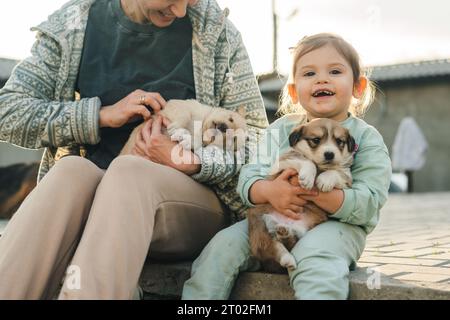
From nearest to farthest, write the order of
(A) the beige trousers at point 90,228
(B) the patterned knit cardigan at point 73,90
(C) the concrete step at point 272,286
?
(A) the beige trousers at point 90,228 < (C) the concrete step at point 272,286 < (B) the patterned knit cardigan at point 73,90

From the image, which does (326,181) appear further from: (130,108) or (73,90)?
(73,90)

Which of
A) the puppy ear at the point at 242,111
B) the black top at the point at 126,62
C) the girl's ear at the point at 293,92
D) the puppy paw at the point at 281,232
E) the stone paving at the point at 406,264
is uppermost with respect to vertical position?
the black top at the point at 126,62

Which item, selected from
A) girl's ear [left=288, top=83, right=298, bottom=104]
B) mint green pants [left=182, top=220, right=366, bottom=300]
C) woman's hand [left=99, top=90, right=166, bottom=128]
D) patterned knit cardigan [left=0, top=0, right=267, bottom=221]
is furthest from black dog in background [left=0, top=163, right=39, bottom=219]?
mint green pants [left=182, top=220, right=366, bottom=300]

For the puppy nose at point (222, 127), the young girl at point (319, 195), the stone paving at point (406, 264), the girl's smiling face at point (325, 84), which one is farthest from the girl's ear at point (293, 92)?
the stone paving at point (406, 264)

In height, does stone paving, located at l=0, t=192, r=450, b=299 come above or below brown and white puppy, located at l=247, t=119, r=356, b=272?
below

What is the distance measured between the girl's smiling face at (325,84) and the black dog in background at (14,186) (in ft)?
19.7

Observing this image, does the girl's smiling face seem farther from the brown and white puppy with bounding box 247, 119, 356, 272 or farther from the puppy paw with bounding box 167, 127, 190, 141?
the puppy paw with bounding box 167, 127, 190, 141

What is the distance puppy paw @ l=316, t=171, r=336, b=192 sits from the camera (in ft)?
8.16

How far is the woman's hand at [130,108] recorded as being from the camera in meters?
2.92

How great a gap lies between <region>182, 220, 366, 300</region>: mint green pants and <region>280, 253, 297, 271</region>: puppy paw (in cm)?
2

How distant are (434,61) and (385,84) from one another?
1.70 meters

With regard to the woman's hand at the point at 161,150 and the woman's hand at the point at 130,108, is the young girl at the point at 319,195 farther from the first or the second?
the woman's hand at the point at 130,108

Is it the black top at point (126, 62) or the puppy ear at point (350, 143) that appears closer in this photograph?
the puppy ear at point (350, 143)
